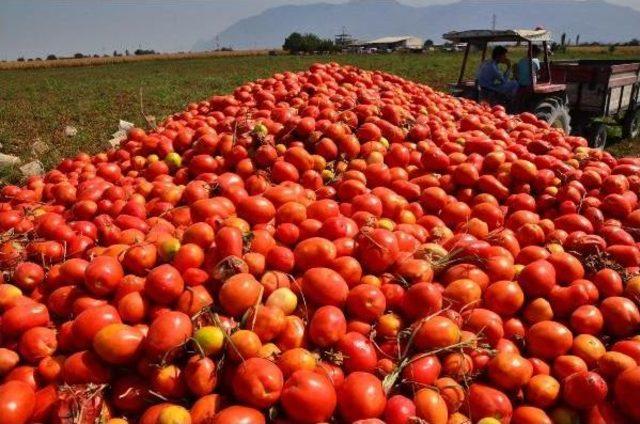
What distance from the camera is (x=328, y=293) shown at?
3.16 metres

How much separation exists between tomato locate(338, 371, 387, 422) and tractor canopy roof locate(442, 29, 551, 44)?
30.4ft

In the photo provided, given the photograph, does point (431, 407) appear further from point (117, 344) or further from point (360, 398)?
point (117, 344)

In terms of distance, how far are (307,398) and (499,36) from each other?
9930 mm

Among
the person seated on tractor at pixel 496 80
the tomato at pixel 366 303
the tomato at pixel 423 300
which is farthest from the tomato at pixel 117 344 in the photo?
the person seated on tractor at pixel 496 80

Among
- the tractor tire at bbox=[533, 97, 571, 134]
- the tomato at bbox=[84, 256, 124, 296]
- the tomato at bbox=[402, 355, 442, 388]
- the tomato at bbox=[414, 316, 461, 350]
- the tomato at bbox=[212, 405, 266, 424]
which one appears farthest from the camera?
the tractor tire at bbox=[533, 97, 571, 134]

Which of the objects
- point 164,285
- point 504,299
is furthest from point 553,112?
point 164,285

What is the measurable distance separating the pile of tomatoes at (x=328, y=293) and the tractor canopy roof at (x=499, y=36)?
5.99m

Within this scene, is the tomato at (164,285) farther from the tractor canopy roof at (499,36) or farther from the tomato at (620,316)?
the tractor canopy roof at (499,36)

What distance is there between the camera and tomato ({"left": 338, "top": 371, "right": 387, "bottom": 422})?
8.48 ft

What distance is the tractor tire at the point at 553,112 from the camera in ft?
32.4

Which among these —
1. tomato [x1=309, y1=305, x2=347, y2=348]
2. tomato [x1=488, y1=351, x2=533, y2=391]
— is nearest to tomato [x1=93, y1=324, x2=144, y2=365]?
tomato [x1=309, y1=305, x2=347, y2=348]

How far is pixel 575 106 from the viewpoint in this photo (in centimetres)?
1205

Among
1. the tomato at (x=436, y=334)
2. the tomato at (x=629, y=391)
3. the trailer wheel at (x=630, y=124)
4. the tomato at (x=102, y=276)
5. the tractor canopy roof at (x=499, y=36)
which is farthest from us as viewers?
the trailer wheel at (x=630, y=124)

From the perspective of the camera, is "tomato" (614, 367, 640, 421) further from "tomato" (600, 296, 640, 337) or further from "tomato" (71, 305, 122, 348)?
"tomato" (71, 305, 122, 348)
